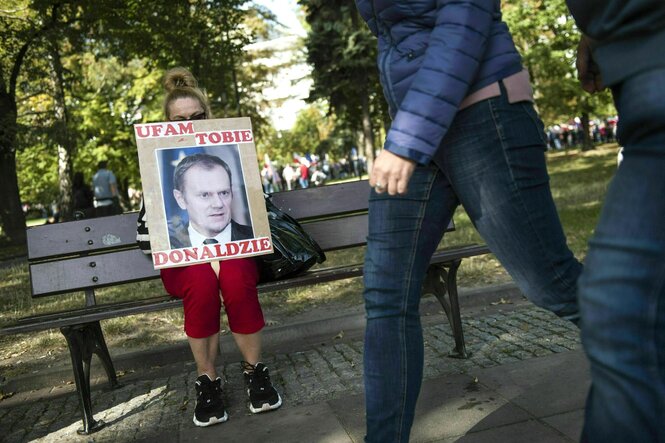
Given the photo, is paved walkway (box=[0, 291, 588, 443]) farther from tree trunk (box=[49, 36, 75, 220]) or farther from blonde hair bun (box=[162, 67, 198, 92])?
tree trunk (box=[49, 36, 75, 220])

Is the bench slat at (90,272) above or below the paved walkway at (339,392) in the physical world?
above

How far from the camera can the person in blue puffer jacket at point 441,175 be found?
2.24m

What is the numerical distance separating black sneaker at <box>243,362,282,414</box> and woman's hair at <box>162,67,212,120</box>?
4.84 ft

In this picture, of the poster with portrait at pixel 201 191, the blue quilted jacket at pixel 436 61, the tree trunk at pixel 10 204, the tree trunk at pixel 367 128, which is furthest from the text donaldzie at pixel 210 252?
the tree trunk at pixel 367 128

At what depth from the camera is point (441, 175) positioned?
2561 mm

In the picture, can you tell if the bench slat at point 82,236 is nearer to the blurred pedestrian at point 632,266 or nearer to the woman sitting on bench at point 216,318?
the woman sitting on bench at point 216,318

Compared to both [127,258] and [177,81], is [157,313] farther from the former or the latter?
[177,81]

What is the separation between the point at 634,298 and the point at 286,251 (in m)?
2.78

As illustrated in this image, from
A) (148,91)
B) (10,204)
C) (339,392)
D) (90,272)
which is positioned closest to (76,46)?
(10,204)

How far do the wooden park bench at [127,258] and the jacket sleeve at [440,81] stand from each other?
2.12 metres

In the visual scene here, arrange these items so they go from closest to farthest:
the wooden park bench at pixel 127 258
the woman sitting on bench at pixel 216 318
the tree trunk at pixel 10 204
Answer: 1. the woman sitting on bench at pixel 216 318
2. the wooden park bench at pixel 127 258
3. the tree trunk at pixel 10 204

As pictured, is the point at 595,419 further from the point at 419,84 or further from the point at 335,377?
the point at 335,377

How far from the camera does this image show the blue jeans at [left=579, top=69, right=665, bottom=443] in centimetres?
173

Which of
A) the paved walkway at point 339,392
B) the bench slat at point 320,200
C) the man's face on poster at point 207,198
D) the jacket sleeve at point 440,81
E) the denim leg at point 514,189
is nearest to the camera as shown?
the jacket sleeve at point 440,81
